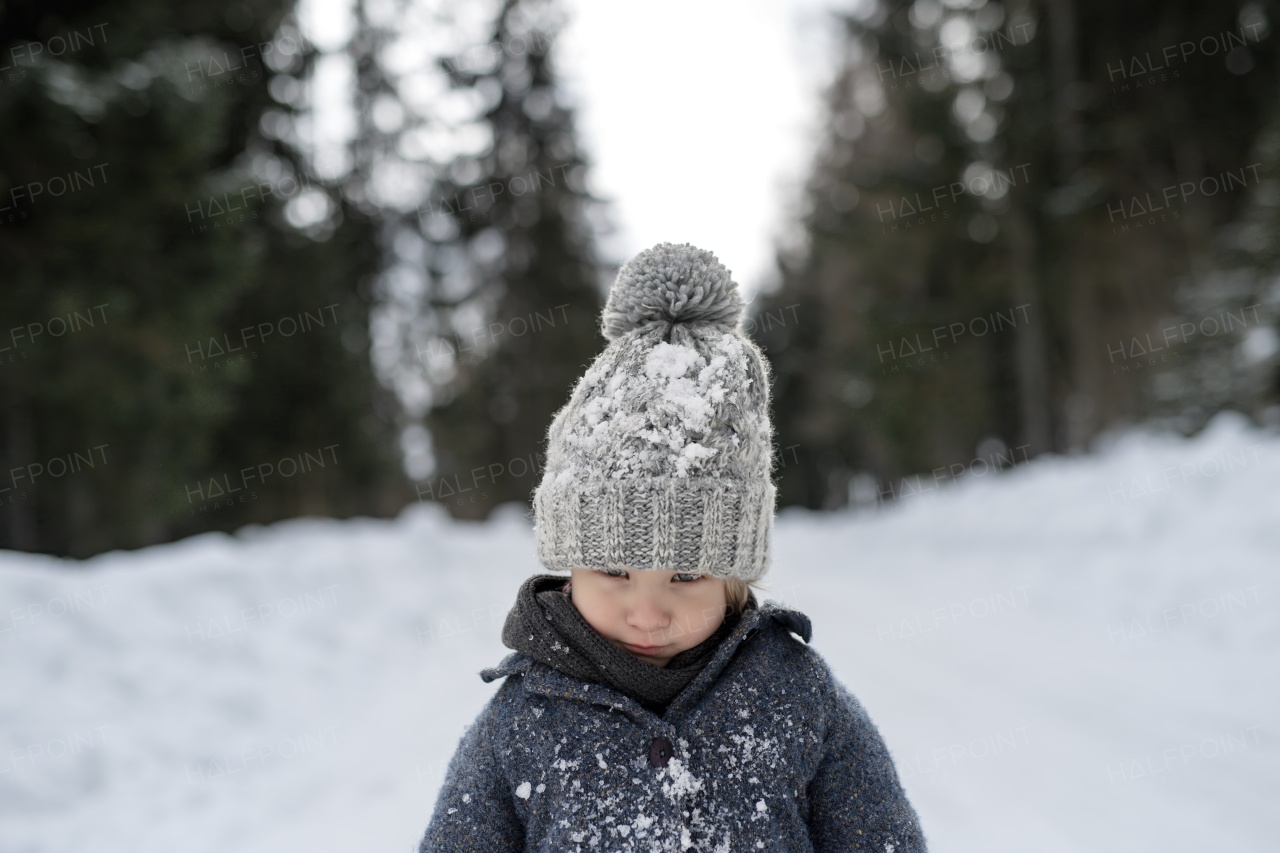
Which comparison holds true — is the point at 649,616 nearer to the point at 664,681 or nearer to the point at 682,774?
the point at 664,681

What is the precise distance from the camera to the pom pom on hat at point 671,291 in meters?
1.89

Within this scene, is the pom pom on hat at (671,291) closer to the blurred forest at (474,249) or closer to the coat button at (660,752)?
the coat button at (660,752)

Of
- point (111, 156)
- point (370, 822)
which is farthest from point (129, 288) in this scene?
point (370, 822)

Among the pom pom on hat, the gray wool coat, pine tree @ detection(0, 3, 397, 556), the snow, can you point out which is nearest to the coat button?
the gray wool coat

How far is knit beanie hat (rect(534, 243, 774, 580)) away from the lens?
1.73 m

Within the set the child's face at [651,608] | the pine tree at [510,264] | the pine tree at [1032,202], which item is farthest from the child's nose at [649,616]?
the pine tree at [510,264]

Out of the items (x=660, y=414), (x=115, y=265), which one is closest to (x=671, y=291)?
(x=660, y=414)

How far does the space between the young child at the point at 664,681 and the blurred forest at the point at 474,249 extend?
7.35 metres

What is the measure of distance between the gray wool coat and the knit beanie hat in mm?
239

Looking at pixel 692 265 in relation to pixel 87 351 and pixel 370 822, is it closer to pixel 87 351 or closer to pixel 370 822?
pixel 370 822

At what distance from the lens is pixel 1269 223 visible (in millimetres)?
10047

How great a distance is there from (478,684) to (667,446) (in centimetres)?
292

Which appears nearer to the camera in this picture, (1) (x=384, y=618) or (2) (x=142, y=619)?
(2) (x=142, y=619)

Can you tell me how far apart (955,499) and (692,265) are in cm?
1051
